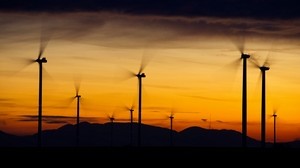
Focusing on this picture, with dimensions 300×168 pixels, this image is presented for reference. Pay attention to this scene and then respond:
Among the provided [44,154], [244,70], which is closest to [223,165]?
[44,154]

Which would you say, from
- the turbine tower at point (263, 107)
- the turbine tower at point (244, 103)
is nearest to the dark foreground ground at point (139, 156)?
the turbine tower at point (244, 103)

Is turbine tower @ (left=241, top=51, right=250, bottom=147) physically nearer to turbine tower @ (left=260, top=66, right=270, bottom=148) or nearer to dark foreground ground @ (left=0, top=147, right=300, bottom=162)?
turbine tower @ (left=260, top=66, right=270, bottom=148)

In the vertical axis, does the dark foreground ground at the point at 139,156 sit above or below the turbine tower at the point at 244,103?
below

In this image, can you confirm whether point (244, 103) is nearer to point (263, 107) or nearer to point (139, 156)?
point (263, 107)

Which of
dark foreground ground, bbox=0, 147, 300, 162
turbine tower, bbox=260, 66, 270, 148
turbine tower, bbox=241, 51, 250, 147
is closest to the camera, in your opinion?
dark foreground ground, bbox=0, 147, 300, 162

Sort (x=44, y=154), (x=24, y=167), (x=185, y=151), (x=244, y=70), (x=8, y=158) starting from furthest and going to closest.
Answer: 1. (x=244, y=70)
2. (x=185, y=151)
3. (x=44, y=154)
4. (x=8, y=158)
5. (x=24, y=167)

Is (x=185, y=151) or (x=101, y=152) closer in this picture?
(x=101, y=152)

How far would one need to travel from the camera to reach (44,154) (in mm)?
80438

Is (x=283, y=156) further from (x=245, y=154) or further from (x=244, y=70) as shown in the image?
(x=244, y=70)

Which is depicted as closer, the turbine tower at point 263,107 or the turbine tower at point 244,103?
the turbine tower at point 244,103

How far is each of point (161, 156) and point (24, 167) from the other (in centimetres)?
1947

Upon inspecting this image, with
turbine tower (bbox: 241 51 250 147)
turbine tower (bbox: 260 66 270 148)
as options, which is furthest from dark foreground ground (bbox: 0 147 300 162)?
turbine tower (bbox: 260 66 270 148)

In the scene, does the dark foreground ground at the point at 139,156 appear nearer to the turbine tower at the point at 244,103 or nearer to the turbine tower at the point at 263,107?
the turbine tower at the point at 244,103

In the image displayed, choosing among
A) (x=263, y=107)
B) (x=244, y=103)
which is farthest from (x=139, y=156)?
(x=263, y=107)
